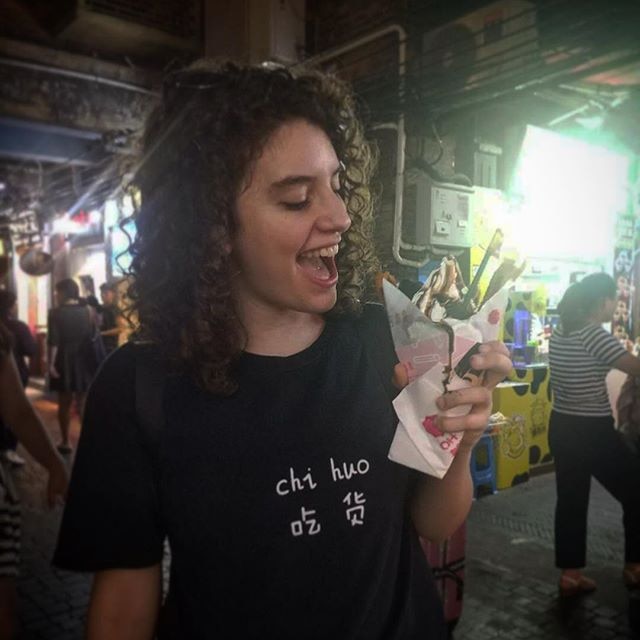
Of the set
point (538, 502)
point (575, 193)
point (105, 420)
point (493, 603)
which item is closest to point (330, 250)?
point (105, 420)

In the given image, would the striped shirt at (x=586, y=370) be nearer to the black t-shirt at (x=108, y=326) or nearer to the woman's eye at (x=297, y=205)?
the woman's eye at (x=297, y=205)

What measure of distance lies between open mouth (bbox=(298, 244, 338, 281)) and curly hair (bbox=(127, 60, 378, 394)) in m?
0.17

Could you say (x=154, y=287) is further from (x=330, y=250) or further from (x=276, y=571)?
(x=276, y=571)

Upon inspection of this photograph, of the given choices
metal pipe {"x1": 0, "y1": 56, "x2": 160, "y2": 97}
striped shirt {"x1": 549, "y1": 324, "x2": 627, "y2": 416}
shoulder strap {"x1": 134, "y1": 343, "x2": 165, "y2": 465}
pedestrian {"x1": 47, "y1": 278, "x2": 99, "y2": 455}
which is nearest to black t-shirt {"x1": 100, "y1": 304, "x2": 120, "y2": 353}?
pedestrian {"x1": 47, "y1": 278, "x2": 99, "y2": 455}

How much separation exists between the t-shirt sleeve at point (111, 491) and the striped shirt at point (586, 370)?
4.01 metres

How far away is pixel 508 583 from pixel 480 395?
14.1ft

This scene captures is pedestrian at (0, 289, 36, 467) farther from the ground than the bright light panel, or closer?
closer

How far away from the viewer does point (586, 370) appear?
15.2 feet

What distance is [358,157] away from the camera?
1880mm

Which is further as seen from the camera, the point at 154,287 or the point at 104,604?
the point at 154,287

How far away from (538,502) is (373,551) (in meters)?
6.24

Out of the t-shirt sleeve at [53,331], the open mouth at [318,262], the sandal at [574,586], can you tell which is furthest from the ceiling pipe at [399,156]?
the t-shirt sleeve at [53,331]

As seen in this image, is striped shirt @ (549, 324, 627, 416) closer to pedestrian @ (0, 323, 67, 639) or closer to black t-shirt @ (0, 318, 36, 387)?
pedestrian @ (0, 323, 67, 639)

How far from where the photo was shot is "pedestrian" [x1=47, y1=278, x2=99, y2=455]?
8.58 m
